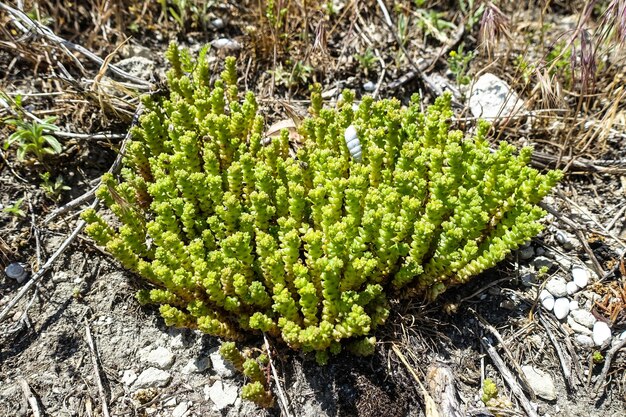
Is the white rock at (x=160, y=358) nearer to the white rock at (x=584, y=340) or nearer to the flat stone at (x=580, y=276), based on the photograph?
the white rock at (x=584, y=340)

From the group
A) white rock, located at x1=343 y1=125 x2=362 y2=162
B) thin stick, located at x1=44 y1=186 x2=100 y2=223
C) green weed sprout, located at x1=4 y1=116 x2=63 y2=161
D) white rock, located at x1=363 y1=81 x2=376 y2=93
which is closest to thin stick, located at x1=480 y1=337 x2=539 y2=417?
white rock, located at x1=343 y1=125 x2=362 y2=162

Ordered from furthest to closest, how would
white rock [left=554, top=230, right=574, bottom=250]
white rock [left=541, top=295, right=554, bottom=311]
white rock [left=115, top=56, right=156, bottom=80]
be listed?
white rock [left=115, top=56, right=156, bottom=80] → white rock [left=554, top=230, right=574, bottom=250] → white rock [left=541, top=295, right=554, bottom=311]

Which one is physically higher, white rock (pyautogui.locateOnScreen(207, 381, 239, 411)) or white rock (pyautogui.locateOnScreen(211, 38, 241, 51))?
white rock (pyautogui.locateOnScreen(211, 38, 241, 51))

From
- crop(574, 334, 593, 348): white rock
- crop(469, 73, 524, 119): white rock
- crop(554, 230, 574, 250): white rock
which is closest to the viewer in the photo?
crop(574, 334, 593, 348): white rock

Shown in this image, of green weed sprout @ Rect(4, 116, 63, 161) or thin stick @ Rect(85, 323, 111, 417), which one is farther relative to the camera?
green weed sprout @ Rect(4, 116, 63, 161)

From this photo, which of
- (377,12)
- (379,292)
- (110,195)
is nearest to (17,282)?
(110,195)

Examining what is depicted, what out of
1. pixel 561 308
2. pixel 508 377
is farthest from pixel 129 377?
pixel 561 308

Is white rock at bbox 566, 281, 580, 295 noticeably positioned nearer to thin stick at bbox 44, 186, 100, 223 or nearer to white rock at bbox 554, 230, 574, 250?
white rock at bbox 554, 230, 574, 250

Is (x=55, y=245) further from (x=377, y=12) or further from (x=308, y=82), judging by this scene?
(x=377, y=12)
